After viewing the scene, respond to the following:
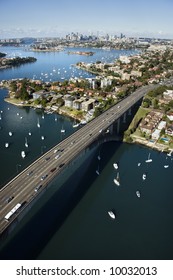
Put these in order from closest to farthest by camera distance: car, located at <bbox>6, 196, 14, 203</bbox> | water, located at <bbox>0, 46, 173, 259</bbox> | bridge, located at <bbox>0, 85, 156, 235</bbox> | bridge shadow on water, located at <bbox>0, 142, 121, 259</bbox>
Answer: bridge, located at <bbox>0, 85, 156, 235</bbox> → bridge shadow on water, located at <bbox>0, 142, 121, 259</bbox> → car, located at <bbox>6, 196, 14, 203</bbox> → water, located at <bbox>0, 46, 173, 259</bbox>

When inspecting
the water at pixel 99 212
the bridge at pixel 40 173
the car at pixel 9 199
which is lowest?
the water at pixel 99 212

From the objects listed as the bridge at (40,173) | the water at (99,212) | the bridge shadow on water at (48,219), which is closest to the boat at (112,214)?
the water at (99,212)

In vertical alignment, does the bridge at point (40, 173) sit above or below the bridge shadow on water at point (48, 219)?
above

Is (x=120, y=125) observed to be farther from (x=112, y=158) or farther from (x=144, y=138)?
(x=112, y=158)

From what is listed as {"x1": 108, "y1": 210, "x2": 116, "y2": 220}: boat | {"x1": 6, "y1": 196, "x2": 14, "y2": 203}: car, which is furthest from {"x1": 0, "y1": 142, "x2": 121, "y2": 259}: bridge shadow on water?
{"x1": 108, "y1": 210, "x2": 116, "y2": 220}: boat

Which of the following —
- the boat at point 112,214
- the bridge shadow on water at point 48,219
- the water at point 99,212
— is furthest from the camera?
the boat at point 112,214

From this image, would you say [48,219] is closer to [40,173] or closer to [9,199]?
[40,173]

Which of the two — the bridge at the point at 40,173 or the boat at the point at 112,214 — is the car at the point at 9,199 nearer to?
the bridge at the point at 40,173

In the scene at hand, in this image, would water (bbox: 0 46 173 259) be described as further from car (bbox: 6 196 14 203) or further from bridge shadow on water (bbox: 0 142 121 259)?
car (bbox: 6 196 14 203)

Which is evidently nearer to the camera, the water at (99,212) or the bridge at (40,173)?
the bridge at (40,173)
